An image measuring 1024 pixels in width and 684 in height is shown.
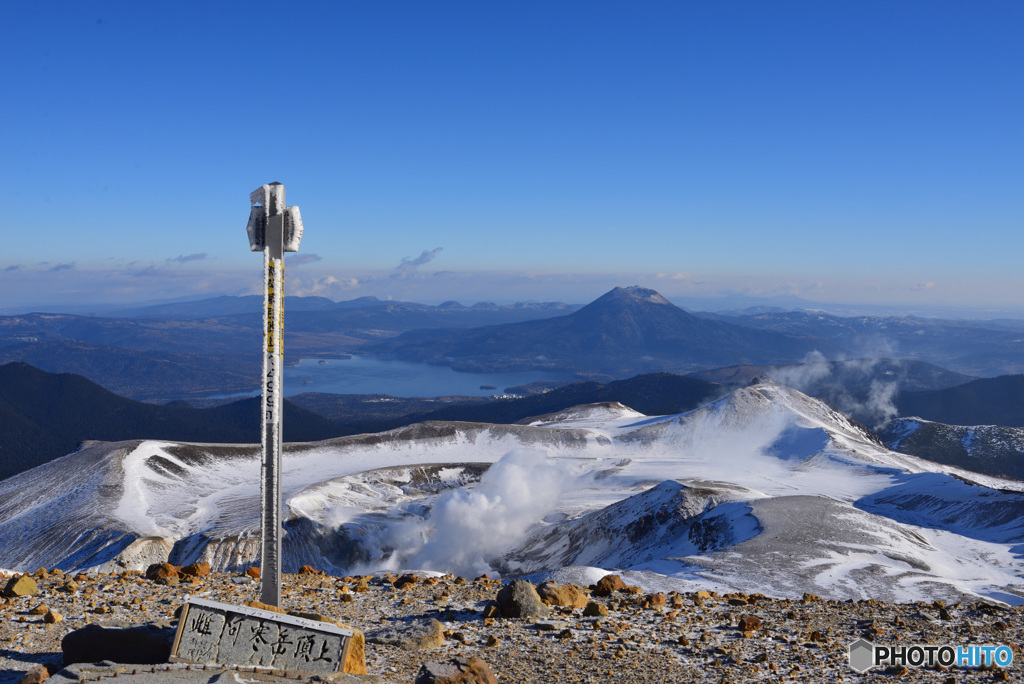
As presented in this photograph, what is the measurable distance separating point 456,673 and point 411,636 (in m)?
3.21

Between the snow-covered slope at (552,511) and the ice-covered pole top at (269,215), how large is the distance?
22.9 meters

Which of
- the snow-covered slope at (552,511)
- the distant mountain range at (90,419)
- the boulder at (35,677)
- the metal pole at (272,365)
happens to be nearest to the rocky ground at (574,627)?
the boulder at (35,677)

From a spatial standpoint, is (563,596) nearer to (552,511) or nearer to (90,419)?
(552,511)

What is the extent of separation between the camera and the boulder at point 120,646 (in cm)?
1052

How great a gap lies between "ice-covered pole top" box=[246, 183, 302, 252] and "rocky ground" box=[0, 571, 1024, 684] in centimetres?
805

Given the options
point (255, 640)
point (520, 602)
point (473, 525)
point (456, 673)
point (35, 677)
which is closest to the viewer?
point (35, 677)

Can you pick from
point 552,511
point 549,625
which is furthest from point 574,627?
point 552,511

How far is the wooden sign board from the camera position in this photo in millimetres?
10039

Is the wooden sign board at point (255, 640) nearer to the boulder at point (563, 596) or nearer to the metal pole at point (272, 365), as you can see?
the metal pole at point (272, 365)

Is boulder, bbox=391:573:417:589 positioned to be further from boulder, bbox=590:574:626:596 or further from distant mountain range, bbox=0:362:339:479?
distant mountain range, bbox=0:362:339:479

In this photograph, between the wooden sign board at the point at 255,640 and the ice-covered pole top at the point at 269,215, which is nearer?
the wooden sign board at the point at 255,640

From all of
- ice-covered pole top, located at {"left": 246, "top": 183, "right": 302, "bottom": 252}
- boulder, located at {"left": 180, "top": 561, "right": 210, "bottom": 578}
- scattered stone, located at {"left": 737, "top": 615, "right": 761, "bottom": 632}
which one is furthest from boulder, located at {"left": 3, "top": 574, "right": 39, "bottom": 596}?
scattered stone, located at {"left": 737, "top": 615, "right": 761, "bottom": 632}

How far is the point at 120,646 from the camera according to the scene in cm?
1057

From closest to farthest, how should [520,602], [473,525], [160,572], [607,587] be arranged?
[520,602] < [160,572] < [607,587] < [473,525]
